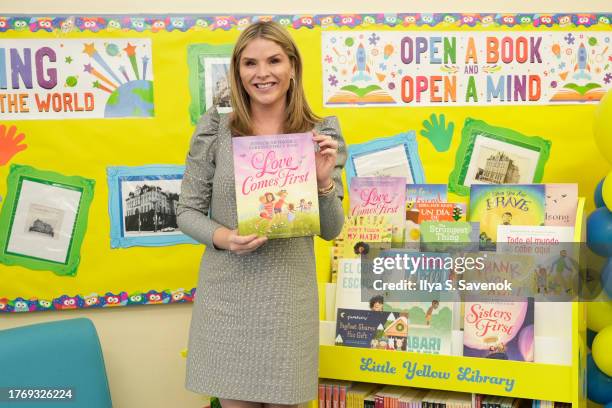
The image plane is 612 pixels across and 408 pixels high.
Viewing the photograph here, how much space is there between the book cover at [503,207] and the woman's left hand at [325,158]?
75 cm

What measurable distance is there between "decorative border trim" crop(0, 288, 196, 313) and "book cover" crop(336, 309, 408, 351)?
2.27 ft

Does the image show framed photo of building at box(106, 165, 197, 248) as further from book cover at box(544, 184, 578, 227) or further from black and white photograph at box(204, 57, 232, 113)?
book cover at box(544, 184, 578, 227)

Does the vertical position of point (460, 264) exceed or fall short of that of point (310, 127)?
it falls short

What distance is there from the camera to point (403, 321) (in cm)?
195

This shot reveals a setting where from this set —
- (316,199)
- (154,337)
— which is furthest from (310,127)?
(154,337)

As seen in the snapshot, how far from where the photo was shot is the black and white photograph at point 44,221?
233 cm

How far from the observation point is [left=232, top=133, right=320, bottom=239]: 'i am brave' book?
1.50 metres

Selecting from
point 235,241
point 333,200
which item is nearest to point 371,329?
point 333,200

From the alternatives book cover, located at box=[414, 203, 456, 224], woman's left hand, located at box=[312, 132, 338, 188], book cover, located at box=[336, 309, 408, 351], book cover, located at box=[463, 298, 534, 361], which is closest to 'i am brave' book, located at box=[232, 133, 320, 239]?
woman's left hand, located at box=[312, 132, 338, 188]

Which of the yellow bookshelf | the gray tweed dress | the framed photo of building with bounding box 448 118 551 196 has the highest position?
the framed photo of building with bounding box 448 118 551 196

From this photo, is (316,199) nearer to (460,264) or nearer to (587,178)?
(460,264)

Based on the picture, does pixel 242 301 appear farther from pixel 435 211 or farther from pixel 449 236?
pixel 435 211
